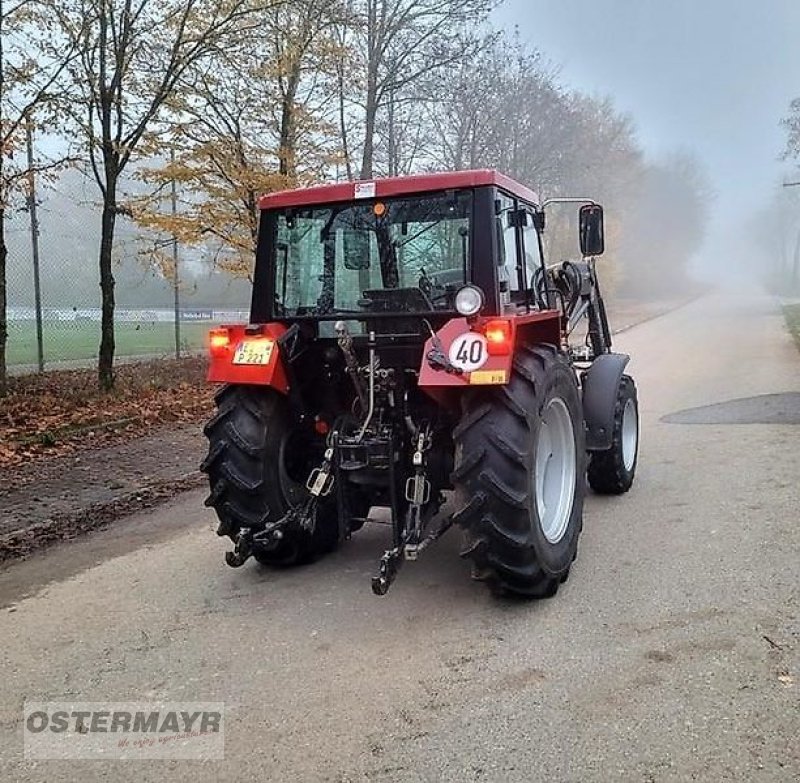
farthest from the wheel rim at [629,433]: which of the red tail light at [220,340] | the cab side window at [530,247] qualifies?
the red tail light at [220,340]

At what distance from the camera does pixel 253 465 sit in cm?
464

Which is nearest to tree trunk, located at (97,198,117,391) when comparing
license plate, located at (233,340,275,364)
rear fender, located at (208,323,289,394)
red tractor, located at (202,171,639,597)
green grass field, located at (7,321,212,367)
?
green grass field, located at (7,321,212,367)

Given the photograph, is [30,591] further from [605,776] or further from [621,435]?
[621,435]

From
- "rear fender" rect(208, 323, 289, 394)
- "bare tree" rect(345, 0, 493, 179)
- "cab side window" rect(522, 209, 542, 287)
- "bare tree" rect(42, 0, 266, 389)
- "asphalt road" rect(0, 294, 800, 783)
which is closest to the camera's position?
"asphalt road" rect(0, 294, 800, 783)

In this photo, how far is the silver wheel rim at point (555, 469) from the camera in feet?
15.3

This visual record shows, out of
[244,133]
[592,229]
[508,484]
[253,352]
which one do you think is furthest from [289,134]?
[508,484]

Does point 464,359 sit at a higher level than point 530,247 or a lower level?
lower

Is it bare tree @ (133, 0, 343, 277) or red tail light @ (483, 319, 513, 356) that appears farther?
bare tree @ (133, 0, 343, 277)

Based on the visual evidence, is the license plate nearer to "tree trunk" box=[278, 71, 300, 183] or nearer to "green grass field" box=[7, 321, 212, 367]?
"tree trunk" box=[278, 71, 300, 183]

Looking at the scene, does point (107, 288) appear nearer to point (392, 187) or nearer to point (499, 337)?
point (392, 187)

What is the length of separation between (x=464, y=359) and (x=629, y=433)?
3209 mm

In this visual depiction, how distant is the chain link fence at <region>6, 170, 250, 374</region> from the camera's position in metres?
12.7

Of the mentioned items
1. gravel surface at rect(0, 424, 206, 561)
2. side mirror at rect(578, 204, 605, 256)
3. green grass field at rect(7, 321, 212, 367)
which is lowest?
gravel surface at rect(0, 424, 206, 561)

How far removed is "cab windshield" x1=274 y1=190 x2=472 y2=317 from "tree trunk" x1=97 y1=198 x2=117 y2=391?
694cm
